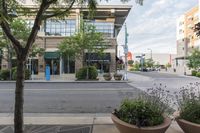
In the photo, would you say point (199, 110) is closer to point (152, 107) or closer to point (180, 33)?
point (152, 107)

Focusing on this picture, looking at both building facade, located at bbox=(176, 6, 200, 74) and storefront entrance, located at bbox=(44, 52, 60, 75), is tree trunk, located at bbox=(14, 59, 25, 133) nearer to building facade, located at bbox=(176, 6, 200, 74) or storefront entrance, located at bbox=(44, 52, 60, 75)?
storefront entrance, located at bbox=(44, 52, 60, 75)

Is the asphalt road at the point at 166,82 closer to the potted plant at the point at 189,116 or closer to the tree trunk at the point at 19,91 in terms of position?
the potted plant at the point at 189,116

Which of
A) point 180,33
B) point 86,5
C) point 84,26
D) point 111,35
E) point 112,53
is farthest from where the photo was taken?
point 180,33

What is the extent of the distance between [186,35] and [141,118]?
101 m

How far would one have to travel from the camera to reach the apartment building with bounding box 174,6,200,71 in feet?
302

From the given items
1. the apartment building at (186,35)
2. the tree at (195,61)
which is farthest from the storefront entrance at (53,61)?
the apartment building at (186,35)

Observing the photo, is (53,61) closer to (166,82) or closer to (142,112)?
(166,82)

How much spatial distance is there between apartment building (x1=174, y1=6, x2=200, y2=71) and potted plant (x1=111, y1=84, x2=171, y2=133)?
85502 millimetres

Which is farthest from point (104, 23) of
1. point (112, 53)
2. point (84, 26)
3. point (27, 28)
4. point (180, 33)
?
point (180, 33)

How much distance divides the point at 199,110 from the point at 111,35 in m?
38.7

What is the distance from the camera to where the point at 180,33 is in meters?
110

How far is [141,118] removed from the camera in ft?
19.5

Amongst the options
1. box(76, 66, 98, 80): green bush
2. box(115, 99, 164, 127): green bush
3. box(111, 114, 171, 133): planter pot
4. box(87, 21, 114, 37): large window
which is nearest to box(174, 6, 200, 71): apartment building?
box(87, 21, 114, 37): large window

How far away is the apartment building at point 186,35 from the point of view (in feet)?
302
